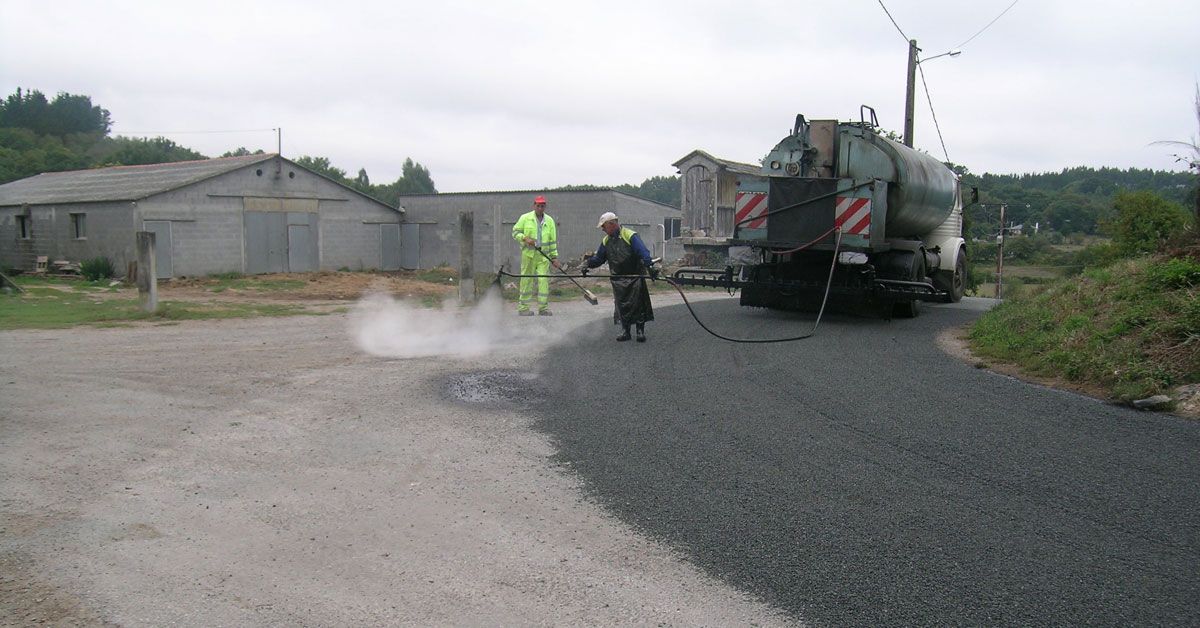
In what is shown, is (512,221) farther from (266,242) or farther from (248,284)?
(248,284)

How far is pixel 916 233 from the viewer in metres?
13.9

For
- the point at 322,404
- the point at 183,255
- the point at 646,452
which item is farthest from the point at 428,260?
the point at 646,452

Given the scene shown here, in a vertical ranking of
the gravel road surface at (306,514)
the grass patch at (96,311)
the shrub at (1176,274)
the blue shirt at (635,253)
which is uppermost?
the blue shirt at (635,253)

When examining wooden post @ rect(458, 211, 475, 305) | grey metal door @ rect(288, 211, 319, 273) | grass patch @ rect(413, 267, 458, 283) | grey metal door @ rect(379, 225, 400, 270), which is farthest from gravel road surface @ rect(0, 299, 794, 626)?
grey metal door @ rect(379, 225, 400, 270)

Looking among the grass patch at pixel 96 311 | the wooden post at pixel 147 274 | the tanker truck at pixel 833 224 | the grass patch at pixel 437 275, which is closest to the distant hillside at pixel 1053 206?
the grass patch at pixel 437 275

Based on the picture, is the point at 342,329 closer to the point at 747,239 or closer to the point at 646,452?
the point at 747,239

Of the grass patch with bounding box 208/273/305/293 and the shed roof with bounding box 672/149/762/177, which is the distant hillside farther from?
the grass patch with bounding box 208/273/305/293

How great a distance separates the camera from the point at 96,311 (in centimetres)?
1449

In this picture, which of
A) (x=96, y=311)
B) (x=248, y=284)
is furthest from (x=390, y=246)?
(x=96, y=311)

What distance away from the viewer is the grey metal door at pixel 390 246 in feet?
101

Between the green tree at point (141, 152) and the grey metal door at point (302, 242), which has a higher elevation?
the green tree at point (141, 152)

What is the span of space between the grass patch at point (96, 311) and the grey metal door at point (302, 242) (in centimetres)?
935

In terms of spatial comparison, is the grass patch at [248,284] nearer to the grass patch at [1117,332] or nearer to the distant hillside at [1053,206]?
the grass patch at [1117,332]

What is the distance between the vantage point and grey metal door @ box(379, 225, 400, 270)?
30688 millimetres
